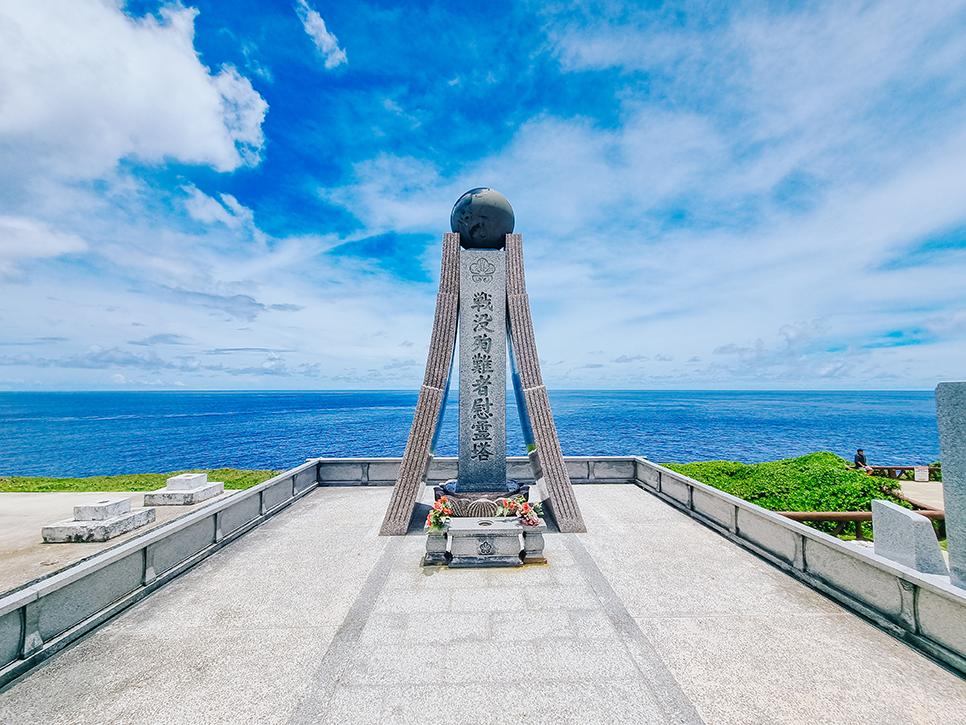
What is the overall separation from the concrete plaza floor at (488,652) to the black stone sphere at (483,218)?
7.60 metres

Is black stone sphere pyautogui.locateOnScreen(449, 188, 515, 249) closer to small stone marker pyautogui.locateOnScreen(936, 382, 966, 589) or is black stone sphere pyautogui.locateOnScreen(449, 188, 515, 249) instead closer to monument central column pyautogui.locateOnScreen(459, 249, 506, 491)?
monument central column pyautogui.locateOnScreen(459, 249, 506, 491)

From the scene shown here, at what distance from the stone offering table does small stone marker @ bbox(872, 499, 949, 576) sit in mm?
5212

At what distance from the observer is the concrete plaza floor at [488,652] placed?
4371mm

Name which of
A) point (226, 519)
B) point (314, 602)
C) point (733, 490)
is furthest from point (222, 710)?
point (733, 490)

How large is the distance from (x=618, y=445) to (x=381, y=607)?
52876 millimetres

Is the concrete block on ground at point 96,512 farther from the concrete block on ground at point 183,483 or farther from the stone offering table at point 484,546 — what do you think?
the stone offering table at point 484,546

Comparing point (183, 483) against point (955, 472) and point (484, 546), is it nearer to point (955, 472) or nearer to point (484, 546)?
point (484, 546)

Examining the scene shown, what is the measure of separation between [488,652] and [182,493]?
43.5 feet

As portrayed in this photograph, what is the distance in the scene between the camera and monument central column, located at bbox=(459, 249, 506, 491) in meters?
10.4

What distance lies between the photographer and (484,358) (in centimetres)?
1064

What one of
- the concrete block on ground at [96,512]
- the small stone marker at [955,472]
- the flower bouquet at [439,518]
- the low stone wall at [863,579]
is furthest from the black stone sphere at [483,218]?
the concrete block on ground at [96,512]

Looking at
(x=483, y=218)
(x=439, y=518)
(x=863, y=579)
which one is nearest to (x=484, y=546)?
(x=439, y=518)

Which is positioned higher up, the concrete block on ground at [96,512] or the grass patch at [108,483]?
the concrete block on ground at [96,512]

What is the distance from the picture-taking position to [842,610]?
6.20 meters
